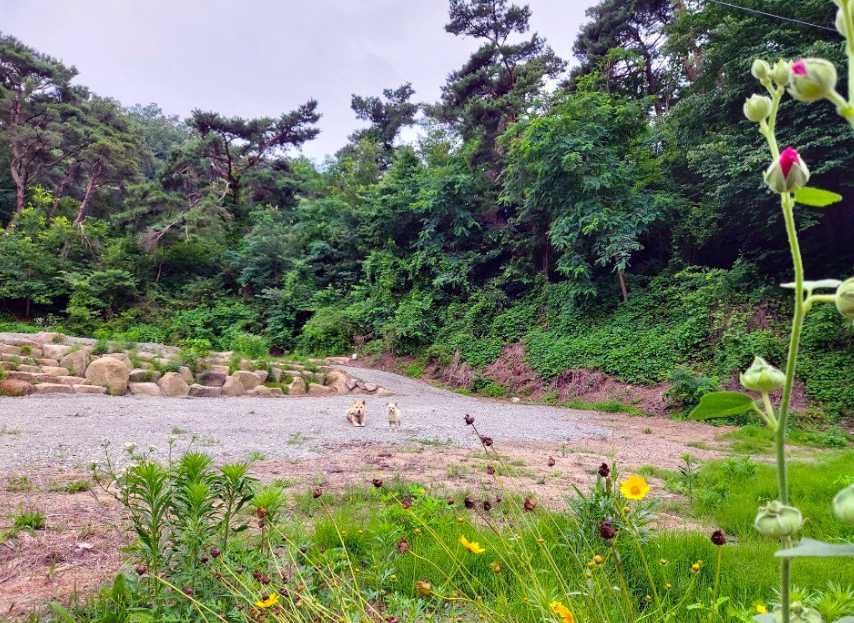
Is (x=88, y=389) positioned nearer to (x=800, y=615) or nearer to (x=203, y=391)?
(x=203, y=391)

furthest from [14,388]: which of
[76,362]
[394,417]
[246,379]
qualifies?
[394,417]

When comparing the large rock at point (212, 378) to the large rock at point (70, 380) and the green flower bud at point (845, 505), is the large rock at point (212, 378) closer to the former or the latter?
the large rock at point (70, 380)

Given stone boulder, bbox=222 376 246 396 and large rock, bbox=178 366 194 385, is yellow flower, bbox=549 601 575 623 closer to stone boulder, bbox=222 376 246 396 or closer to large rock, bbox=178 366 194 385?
stone boulder, bbox=222 376 246 396

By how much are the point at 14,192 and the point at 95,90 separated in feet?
19.1

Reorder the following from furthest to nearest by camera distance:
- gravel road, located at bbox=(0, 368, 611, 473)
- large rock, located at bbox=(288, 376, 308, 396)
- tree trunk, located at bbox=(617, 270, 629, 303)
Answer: tree trunk, located at bbox=(617, 270, 629, 303)
large rock, located at bbox=(288, 376, 308, 396)
gravel road, located at bbox=(0, 368, 611, 473)

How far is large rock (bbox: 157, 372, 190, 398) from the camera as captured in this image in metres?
6.87

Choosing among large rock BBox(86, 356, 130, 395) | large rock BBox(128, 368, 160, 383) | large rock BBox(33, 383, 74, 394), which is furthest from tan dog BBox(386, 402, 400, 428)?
large rock BBox(33, 383, 74, 394)

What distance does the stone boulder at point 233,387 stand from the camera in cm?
736

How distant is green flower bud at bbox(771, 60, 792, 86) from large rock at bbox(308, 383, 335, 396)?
8181 millimetres

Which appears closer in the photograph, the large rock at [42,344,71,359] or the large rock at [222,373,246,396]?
the large rock at [42,344,71,359]

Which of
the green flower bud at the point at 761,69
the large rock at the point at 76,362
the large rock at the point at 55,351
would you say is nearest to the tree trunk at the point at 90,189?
the large rock at the point at 55,351

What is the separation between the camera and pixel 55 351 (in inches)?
283

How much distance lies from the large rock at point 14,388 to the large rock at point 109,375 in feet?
2.26

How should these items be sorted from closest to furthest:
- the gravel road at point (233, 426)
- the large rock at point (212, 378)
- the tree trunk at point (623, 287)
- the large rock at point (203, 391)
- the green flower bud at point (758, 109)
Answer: the green flower bud at point (758, 109) → the gravel road at point (233, 426) → the large rock at point (203, 391) → the large rock at point (212, 378) → the tree trunk at point (623, 287)
